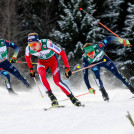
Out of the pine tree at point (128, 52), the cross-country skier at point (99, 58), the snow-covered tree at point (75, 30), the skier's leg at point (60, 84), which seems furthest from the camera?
the pine tree at point (128, 52)

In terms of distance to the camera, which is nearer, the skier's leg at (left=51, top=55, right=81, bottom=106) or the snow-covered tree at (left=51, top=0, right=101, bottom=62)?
the skier's leg at (left=51, top=55, right=81, bottom=106)

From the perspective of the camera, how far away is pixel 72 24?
17.2 m

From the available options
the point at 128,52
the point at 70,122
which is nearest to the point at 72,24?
the point at 128,52

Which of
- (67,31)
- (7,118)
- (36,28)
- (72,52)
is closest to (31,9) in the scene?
(36,28)

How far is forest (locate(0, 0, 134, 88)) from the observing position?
1727cm

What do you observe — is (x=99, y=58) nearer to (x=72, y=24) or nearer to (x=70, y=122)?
(x=70, y=122)

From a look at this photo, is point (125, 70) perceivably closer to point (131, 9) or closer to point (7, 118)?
point (131, 9)

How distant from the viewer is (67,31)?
57.6 ft

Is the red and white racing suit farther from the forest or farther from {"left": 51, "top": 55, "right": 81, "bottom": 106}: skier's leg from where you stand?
the forest

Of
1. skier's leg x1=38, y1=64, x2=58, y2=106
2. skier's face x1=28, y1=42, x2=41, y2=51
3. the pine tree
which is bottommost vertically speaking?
the pine tree

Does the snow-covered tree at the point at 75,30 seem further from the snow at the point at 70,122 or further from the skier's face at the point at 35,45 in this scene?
the snow at the point at 70,122

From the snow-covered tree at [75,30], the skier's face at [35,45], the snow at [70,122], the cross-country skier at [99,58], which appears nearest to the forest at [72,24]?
the snow-covered tree at [75,30]

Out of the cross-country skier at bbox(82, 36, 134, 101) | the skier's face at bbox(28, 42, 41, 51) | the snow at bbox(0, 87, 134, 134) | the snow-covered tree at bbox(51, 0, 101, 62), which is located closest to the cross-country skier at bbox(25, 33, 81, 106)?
the skier's face at bbox(28, 42, 41, 51)

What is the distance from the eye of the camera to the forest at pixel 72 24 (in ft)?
56.6
